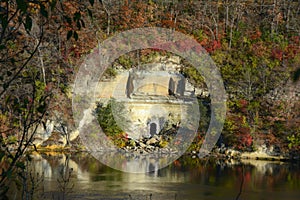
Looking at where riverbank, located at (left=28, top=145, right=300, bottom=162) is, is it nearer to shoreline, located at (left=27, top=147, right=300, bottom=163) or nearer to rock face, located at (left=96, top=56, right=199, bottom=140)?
shoreline, located at (left=27, top=147, right=300, bottom=163)

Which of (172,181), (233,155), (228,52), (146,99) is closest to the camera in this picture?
(172,181)

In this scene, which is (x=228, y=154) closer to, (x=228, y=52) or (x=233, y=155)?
(x=233, y=155)

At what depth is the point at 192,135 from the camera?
2119 centimetres

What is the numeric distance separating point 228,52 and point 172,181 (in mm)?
12741

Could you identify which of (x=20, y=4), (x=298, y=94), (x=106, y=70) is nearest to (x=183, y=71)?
(x=106, y=70)

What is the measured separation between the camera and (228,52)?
2541 centimetres

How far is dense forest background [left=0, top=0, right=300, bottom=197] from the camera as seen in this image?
20281 millimetres

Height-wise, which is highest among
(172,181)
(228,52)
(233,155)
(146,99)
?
(228,52)

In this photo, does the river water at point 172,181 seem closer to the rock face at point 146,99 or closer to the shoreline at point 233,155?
the shoreline at point 233,155

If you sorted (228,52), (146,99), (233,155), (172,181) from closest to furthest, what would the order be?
(172,181), (233,155), (146,99), (228,52)

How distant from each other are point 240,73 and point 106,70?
572 cm

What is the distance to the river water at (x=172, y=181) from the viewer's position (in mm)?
11635

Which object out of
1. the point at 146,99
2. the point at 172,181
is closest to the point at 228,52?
the point at 146,99

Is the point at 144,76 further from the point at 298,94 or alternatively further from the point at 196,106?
the point at 298,94
